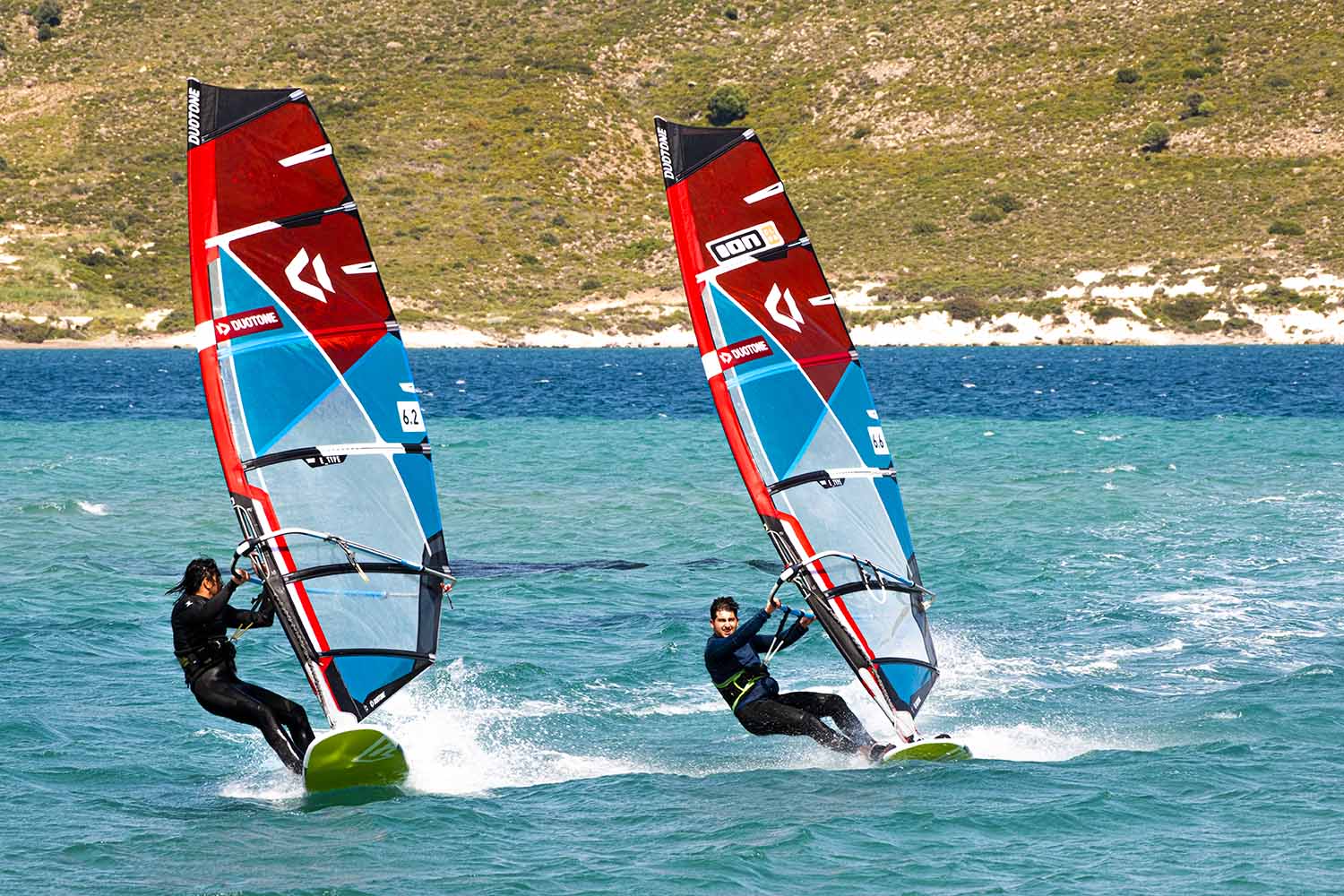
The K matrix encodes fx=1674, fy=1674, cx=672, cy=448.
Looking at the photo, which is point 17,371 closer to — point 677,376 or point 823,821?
point 677,376

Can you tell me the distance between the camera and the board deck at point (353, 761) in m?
12.4

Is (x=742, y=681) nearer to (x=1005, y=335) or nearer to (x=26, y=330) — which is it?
(x=1005, y=335)

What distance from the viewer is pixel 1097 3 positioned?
116m

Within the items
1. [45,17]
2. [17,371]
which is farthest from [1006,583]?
[45,17]

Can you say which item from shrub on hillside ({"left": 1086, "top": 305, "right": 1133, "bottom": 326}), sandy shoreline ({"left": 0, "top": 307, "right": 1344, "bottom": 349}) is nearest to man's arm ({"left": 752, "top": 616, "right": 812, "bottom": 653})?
sandy shoreline ({"left": 0, "top": 307, "right": 1344, "bottom": 349})

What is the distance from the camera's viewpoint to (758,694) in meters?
13.1

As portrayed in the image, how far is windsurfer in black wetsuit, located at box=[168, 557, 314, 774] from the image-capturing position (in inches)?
480

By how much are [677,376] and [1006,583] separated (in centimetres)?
5553

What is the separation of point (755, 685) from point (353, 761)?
3.13m

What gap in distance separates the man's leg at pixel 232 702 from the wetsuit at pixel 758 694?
3.31m

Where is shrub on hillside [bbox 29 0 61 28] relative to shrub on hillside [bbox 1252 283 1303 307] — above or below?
A: above

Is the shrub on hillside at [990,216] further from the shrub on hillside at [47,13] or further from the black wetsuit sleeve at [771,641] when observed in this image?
the black wetsuit sleeve at [771,641]

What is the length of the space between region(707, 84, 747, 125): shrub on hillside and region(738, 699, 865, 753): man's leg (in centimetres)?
10152

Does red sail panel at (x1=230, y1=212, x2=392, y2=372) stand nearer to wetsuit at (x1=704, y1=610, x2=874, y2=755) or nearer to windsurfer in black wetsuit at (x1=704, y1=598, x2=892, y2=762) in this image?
windsurfer in black wetsuit at (x1=704, y1=598, x2=892, y2=762)
